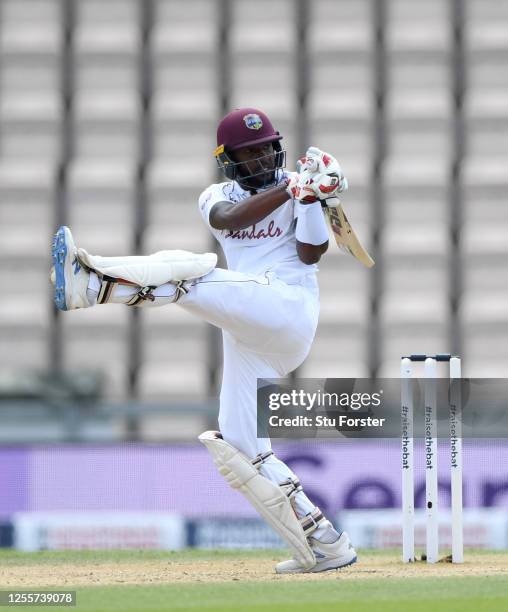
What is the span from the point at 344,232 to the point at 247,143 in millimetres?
440

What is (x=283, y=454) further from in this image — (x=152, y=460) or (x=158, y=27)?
(x=158, y=27)

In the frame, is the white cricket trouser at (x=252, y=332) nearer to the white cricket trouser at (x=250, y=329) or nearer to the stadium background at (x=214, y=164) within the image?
the white cricket trouser at (x=250, y=329)

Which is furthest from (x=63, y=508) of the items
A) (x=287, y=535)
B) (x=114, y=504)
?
(x=287, y=535)

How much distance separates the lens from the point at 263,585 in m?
3.67

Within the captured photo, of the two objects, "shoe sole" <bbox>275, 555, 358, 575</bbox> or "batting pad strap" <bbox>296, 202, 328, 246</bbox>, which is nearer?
"batting pad strap" <bbox>296, 202, 328, 246</bbox>

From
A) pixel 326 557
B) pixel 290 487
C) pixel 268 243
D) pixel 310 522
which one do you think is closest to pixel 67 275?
pixel 268 243

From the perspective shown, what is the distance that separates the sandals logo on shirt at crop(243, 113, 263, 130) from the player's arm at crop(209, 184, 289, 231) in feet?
0.83

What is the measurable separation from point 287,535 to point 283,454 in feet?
7.00

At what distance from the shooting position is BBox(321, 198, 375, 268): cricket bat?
158 inches

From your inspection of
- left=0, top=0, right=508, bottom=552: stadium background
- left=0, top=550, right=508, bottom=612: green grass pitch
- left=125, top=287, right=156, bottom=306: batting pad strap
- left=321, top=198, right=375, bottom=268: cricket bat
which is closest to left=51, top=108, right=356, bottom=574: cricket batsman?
left=125, top=287, right=156, bottom=306: batting pad strap

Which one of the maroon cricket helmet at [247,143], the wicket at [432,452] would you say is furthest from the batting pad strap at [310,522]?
the maroon cricket helmet at [247,143]

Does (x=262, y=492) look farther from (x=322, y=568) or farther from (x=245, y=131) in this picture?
(x=245, y=131)

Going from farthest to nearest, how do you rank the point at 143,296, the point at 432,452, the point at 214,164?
1. the point at 214,164
2. the point at 432,452
3. the point at 143,296

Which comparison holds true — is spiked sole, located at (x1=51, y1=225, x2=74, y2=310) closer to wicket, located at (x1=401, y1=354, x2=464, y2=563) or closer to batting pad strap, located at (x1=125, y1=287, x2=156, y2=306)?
batting pad strap, located at (x1=125, y1=287, x2=156, y2=306)
